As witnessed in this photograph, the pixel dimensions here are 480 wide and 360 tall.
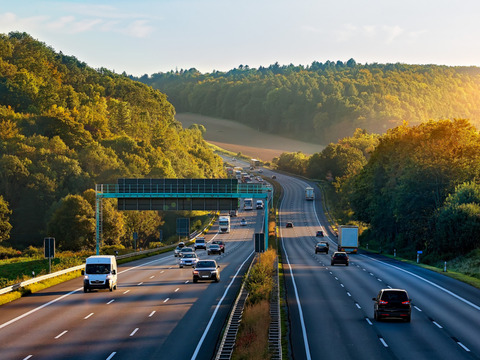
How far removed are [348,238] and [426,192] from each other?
34.7 feet

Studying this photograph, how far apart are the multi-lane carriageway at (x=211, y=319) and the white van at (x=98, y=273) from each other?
55 cm

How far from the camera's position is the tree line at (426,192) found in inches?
2972

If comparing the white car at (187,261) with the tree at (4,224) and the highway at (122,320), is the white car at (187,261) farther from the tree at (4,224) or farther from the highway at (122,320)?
the tree at (4,224)

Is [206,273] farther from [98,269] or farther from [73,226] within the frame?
[73,226]

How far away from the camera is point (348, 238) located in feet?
298

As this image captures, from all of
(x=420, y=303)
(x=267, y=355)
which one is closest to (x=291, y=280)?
(x=420, y=303)

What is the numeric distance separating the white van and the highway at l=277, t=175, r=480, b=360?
35.9 feet

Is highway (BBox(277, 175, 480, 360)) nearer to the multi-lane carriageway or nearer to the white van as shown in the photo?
the multi-lane carriageway

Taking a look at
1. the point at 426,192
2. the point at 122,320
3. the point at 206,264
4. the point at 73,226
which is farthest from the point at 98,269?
the point at 73,226

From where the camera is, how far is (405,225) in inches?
3600

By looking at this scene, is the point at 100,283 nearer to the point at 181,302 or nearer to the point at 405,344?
the point at 181,302

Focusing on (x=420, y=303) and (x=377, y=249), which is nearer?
(x=420, y=303)

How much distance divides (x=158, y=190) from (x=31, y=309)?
161ft

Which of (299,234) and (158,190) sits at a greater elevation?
(158,190)
